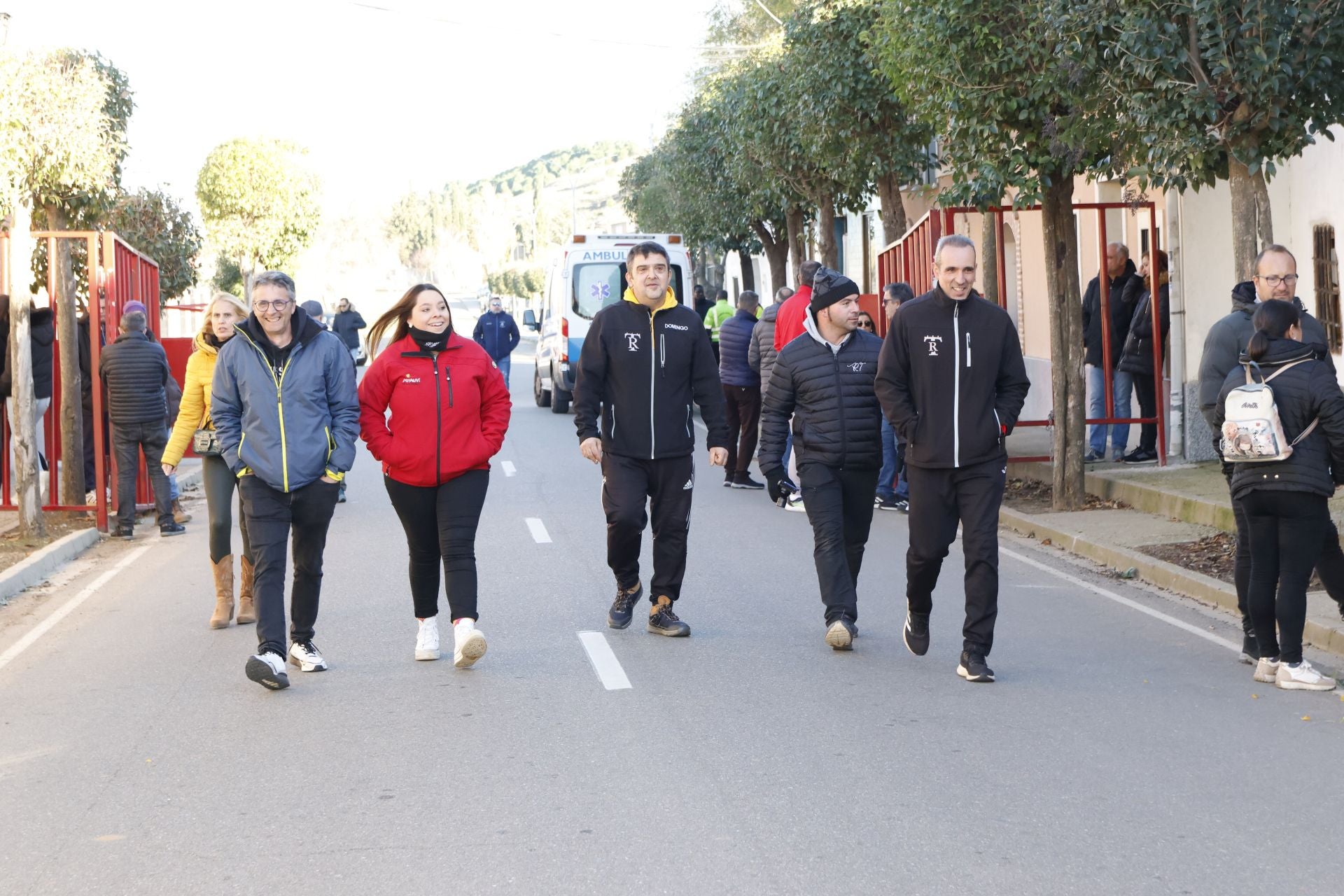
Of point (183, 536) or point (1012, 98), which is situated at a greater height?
point (1012, 98)

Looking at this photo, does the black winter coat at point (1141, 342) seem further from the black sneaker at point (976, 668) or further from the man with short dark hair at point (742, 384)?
the black sneaker at point (976, 668)

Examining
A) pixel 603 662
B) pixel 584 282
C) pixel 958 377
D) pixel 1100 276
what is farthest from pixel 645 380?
pixel 584 282

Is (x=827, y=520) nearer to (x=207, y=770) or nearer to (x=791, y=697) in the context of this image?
(x=791, y=697)

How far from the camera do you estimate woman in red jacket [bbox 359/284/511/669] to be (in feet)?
24.4

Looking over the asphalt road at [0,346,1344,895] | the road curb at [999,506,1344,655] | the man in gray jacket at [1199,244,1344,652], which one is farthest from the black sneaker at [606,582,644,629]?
the road curb at [999,506,1344,655]

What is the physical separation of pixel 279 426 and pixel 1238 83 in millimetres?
5903

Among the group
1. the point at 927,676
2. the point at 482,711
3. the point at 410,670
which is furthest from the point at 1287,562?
the point at 410,670

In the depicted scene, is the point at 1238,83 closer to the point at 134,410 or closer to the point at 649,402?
the point at 649,402

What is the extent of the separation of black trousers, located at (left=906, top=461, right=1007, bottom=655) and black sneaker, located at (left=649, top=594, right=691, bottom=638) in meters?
1.48

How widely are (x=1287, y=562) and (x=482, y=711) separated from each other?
3.55 m

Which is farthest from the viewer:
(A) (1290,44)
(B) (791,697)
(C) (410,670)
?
(A) (1290,44)

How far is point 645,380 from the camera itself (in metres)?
8.14

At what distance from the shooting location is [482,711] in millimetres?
6762

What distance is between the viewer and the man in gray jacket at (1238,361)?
23.7 feet
